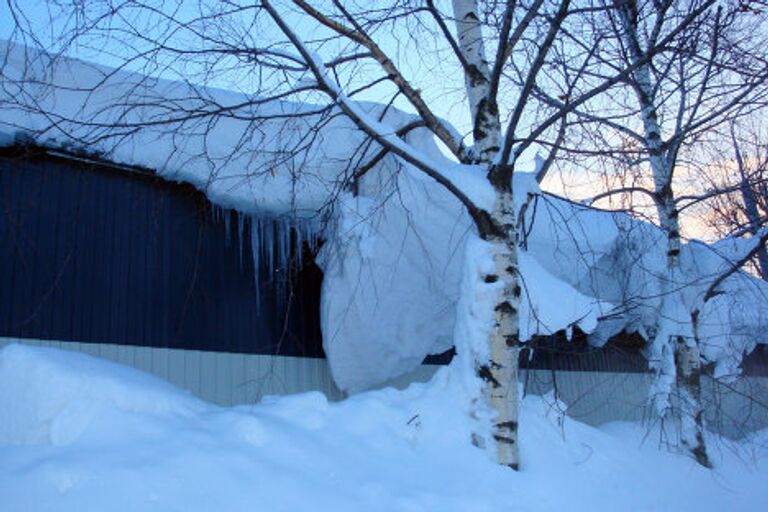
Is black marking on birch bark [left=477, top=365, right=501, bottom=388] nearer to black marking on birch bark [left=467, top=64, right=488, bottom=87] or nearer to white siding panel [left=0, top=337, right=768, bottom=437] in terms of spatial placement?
white siding panel [left=0, top=337, right=768, bottom=437]

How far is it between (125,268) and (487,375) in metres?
3.62

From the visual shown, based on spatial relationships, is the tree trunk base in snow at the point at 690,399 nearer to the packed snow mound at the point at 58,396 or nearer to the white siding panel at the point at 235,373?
the white siding panel at the point at 235,373

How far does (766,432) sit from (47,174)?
12429 mm

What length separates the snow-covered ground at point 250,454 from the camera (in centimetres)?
292

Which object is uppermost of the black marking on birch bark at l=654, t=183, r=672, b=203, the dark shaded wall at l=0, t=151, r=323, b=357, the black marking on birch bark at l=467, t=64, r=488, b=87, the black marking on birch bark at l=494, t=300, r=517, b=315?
the black marking on birch bark at l=467, t=64, r=488, b=87

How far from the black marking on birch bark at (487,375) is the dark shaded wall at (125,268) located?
1720mm

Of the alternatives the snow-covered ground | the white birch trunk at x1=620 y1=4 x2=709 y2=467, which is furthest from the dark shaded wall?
the white birch trunk at x1=620 y1=4 x2=709 y2=467

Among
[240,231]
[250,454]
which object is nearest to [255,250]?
[240,231]

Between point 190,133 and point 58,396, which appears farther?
point 190,133

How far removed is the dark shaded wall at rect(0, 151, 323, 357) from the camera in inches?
223

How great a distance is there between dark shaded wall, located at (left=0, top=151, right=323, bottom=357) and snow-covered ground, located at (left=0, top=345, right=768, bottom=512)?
1566 millimetres

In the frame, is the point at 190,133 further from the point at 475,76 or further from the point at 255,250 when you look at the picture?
the point at 475,76

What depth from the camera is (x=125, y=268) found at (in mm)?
6223

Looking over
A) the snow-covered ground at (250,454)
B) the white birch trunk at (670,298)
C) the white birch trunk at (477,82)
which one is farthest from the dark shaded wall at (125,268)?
the white birch trunk at (670,298)
